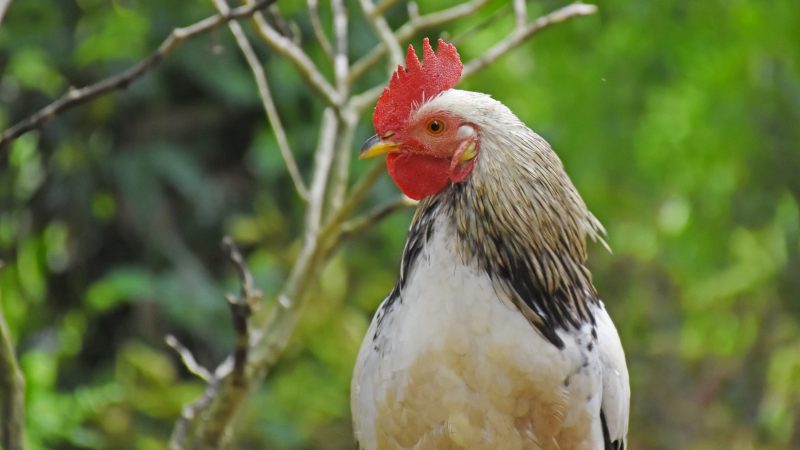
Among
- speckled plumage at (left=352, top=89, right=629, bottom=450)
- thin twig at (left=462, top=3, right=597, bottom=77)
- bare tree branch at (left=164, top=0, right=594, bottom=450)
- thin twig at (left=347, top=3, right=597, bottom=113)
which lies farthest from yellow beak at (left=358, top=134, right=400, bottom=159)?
thin twig at (left=462, top=3, right=597, bottom=77)

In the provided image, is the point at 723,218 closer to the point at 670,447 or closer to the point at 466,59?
the point at 670,447

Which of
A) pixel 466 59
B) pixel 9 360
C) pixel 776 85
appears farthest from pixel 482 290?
pixel 776 85

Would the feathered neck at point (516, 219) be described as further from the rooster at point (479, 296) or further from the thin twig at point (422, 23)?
the thin twig at point (422, 23)

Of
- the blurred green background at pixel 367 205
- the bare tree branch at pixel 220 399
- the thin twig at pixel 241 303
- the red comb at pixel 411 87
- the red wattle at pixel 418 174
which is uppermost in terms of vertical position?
the red comb at pixel 411 87

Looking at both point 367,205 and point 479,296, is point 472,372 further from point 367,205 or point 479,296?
point 367,205

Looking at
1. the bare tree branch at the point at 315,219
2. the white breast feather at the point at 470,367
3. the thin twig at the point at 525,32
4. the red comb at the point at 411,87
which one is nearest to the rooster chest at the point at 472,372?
the white breast feather at the point at 470,367

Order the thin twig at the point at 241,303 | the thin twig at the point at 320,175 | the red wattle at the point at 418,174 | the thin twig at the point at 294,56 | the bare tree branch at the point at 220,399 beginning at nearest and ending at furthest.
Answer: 1. the red wattle at the point at 418,174
2. the thin twig at the point at 241,303
3. the bare tree branch at the point at 220,399
4. the thin twig at the point at 294,56
5. the thin twig at the point at 320,175

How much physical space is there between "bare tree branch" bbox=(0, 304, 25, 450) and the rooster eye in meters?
1.04

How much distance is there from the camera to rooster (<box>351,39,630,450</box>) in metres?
2.46

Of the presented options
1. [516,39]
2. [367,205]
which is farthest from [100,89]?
[367,205]

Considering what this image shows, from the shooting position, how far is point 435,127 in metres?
2.54

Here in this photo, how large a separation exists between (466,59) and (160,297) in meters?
1.97

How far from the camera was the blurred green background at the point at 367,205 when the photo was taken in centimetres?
601

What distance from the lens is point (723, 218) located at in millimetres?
6312
